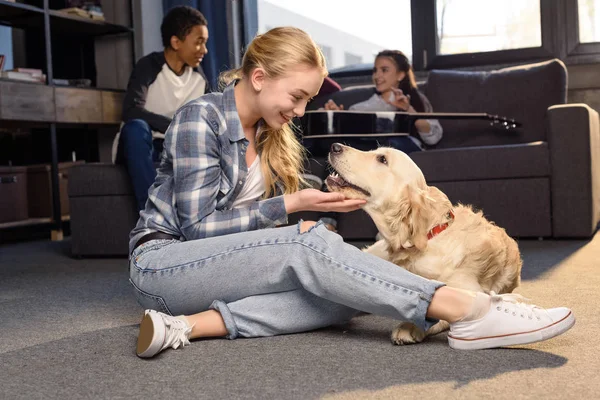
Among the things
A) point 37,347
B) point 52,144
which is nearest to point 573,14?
point 52,144

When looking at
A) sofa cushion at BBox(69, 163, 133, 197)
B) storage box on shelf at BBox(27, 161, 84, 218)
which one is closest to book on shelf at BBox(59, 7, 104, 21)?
storage box on shelf at BBox(27, 161, 84, 218)

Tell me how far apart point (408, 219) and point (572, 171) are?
197 cm

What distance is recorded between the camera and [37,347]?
1.67m

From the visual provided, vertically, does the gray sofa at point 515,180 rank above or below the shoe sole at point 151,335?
above

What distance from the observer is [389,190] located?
1.71 m

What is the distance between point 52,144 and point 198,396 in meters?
3.75

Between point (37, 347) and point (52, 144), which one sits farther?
point (52, 144)

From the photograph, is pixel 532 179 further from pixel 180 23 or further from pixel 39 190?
pixel 39 190

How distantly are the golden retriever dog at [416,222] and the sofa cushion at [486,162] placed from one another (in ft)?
5.60

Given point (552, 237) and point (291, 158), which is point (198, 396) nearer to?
point (291, 158)

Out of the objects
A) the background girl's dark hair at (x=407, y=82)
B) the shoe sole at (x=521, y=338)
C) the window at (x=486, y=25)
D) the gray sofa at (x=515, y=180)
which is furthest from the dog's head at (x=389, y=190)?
the window at (x=486, y=25)

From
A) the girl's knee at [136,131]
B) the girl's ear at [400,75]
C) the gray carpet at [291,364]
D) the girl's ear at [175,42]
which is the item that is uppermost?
the girl's ear at [175,42]

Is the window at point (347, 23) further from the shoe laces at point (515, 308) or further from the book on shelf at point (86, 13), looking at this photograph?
the shoe laces at point (515, 308)

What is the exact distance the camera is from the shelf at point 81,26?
475cm
